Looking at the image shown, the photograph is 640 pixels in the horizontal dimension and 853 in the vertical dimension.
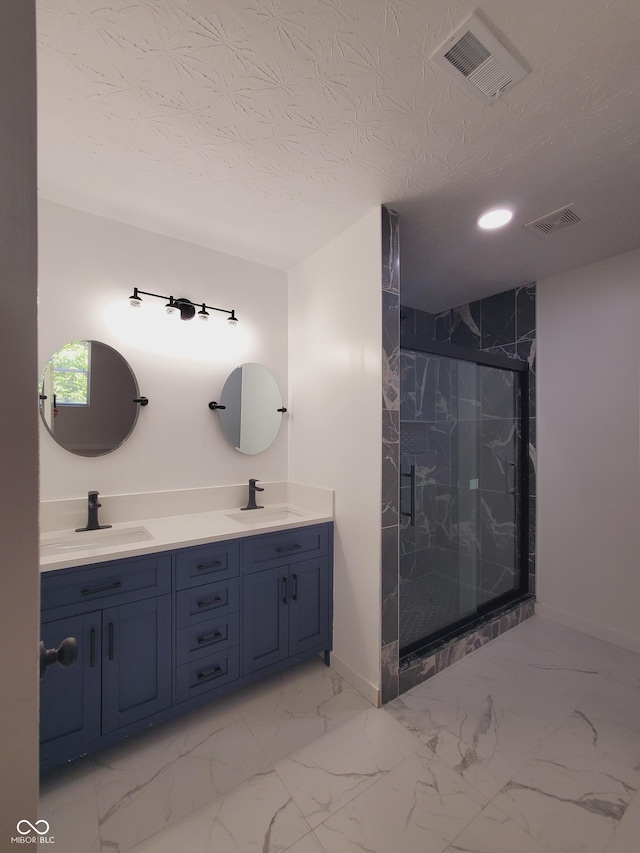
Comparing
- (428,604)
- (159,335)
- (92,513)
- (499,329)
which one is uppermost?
(499,329)

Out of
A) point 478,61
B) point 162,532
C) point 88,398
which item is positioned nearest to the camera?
point 478,61

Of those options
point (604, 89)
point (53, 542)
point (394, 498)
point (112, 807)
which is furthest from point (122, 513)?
point (604, 89)

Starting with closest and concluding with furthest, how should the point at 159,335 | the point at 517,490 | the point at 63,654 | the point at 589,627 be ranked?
the point at 63,654
the point at 159,335
the point at 589,627
the point at 517,490

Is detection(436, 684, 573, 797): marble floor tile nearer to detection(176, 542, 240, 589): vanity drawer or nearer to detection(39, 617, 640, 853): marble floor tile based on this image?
detection(39, 617, 640, 853): marble floor tile

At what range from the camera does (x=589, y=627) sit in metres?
2.48

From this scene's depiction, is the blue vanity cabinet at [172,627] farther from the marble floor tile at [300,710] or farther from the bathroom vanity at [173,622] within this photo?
the marble floor tile at [300,710]

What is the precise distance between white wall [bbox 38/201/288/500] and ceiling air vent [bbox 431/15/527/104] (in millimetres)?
1627

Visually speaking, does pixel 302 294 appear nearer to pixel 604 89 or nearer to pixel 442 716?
pixel 604 89

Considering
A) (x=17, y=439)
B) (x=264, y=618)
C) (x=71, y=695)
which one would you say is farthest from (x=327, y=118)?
(x=71, y=695)

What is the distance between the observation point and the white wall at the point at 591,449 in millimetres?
2342

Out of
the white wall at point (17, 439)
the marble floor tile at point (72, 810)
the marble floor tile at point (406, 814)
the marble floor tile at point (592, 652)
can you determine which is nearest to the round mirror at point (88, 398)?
the marble floor tile at point (72, 810)

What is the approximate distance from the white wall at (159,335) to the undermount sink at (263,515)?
251 mm

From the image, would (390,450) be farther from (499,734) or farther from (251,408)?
(499,734)

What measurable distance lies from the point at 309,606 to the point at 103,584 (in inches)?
43.0
